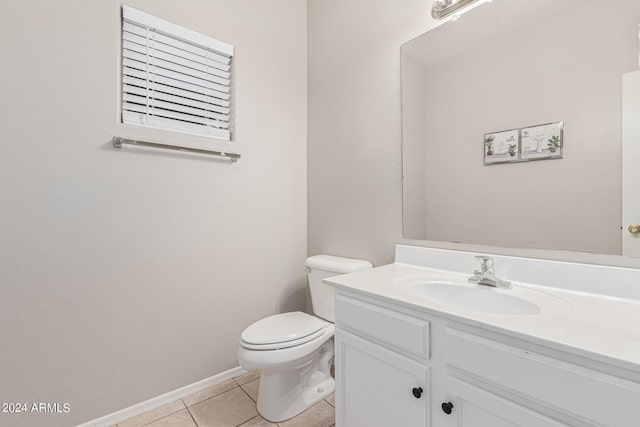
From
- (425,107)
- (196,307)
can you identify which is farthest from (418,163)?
(196,307)

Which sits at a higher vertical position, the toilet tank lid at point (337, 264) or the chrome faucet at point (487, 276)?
the chrome faucet at point (487, 276)

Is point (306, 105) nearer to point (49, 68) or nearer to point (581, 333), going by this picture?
point (49, 68)

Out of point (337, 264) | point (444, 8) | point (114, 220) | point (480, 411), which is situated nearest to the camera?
point (480, 411)

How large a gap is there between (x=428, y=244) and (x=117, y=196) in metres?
1.53

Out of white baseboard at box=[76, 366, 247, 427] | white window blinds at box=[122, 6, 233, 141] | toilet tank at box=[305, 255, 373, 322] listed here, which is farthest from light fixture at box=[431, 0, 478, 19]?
white baseboard at box=[76, 366, 247, 427]

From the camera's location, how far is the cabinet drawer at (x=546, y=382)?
1.83 ft

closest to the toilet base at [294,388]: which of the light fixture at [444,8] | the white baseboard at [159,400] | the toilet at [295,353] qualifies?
the toilet at [295,353]

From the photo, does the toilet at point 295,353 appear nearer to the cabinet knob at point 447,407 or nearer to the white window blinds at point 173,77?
the cabinet knob at point 447,407

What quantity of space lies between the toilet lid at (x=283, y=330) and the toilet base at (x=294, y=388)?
0.40 feet

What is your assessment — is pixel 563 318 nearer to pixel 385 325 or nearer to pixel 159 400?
pixel 385 325

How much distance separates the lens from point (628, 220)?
92 cm

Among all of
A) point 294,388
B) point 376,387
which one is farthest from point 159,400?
point 376,387

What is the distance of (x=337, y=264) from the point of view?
5.41 feet

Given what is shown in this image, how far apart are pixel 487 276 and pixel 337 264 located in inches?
30.6
